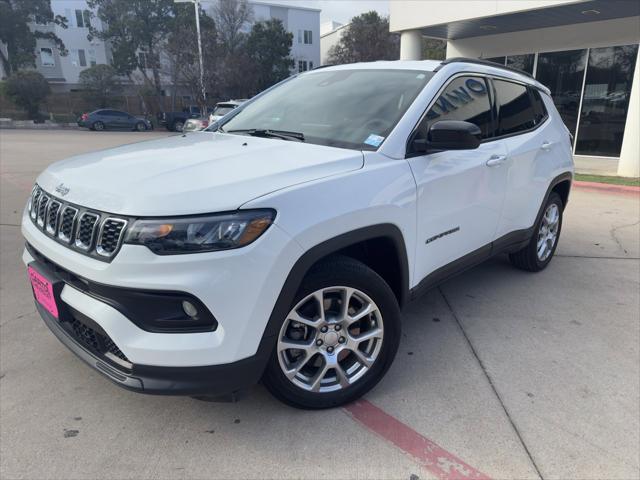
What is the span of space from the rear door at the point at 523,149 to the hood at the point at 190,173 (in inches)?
68.4

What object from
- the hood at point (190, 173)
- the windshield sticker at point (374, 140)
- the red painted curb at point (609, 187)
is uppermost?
the windshield sticker at point (374, 140)

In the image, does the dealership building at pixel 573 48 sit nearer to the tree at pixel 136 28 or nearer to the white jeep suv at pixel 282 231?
Answer: the white jeep suv at pixel 282 231

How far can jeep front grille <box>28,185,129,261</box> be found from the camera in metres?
2.00

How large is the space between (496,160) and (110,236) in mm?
2639

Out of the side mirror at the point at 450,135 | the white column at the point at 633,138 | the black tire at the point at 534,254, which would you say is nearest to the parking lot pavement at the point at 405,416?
the black tire at the point at 534,254

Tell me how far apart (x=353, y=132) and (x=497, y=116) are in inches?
58.1

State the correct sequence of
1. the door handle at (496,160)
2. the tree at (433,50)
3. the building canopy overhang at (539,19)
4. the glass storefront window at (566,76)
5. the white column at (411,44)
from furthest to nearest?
the tree at (433,50) → the white column at (411,44) → the glass storefront window at (566,76) → the building canopy overhang at (539,19) → the door handle at (496,160)

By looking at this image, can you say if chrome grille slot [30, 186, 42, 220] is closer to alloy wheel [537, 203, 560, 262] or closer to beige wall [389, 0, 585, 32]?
alloy wheel [537, 203, 560, 262]

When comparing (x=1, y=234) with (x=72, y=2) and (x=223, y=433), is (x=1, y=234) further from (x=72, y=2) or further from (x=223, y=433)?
(x=72, y=2)

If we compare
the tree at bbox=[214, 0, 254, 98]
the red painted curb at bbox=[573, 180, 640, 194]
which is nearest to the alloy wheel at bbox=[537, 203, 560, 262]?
the red painted curb at bbox=[573, 180, 640, 194]

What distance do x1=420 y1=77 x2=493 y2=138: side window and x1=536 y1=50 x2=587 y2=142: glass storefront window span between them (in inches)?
449

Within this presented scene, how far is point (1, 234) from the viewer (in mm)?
5559

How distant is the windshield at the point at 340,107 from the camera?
9.37 feet

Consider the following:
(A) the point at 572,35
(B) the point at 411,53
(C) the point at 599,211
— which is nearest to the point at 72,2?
(B) the point at 411,53
